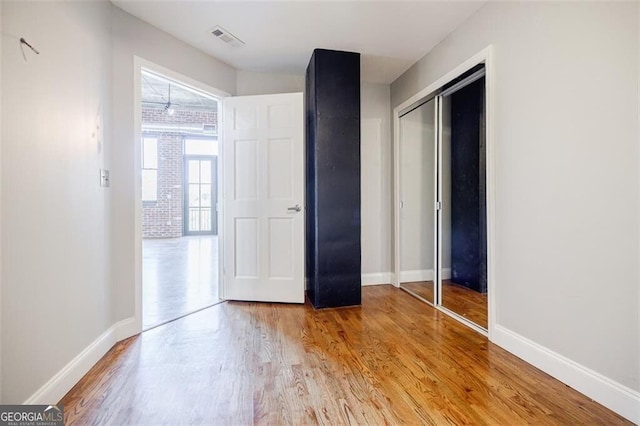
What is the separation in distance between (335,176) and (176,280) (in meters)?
2.67

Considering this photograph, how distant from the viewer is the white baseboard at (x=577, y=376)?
1.42m

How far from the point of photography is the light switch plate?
82.0 inches

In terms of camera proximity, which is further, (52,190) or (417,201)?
(417,201)

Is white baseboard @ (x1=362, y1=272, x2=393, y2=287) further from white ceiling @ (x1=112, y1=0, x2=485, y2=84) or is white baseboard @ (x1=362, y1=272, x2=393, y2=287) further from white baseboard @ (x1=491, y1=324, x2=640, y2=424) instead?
white ceiling @ (x1=112, y1=0, x2=485, y2=84)

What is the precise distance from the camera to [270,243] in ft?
10.5

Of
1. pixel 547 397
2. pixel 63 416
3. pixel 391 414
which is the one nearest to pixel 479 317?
pixel 547 397

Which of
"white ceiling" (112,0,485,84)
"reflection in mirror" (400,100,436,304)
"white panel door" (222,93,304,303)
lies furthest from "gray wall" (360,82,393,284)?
"white panel door" (222,93,304,303)

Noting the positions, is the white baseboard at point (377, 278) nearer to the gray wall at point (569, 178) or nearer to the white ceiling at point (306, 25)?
the gray wall at point (569, 178)

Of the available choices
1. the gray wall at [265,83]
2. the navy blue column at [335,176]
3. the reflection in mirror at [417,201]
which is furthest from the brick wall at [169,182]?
the reflection in mirror at [417,201]

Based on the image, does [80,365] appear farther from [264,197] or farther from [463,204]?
[463,204]

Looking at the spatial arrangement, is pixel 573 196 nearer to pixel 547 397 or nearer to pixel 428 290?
pixel 547 397

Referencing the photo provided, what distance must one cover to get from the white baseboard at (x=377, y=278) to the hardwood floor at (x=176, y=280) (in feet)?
5.77

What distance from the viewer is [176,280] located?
4.10m

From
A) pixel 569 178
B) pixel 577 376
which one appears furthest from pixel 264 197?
pixel 577 376
